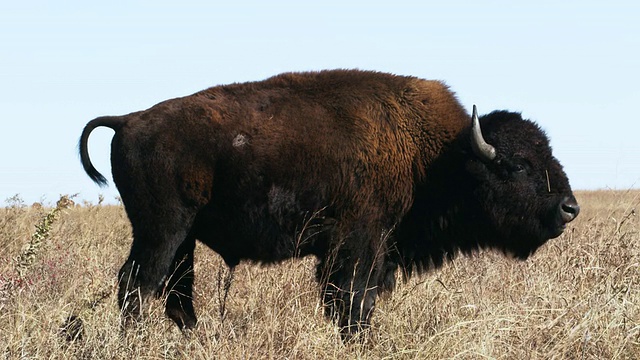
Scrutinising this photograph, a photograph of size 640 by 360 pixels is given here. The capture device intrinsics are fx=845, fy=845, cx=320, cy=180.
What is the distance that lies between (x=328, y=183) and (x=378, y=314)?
109 centimetres

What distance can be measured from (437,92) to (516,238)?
1.38m

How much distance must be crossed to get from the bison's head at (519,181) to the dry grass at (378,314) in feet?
1.60

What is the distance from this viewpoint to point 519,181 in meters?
6.75

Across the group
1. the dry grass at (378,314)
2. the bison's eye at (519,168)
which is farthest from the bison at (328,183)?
the dry grass at (378,314)

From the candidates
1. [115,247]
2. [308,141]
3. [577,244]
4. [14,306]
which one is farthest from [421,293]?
[115,247]

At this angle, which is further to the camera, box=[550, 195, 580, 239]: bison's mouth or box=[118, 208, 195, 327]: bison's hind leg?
box=[550, 195, 580, 239]: bison's mouth

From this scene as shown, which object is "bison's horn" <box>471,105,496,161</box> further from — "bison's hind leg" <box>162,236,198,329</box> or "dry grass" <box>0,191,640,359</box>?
"bison's hind leg" <box>162,236,198,329</box>

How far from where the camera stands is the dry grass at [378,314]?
16.5ft

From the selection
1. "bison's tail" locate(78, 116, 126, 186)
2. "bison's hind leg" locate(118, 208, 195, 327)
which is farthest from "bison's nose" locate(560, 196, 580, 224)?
"bison's tail" locate(78, 116, 126, 186)

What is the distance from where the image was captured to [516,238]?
6.95 metres

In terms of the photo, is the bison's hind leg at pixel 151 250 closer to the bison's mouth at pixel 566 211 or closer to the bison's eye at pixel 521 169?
the bison's eye at pixel 521 169

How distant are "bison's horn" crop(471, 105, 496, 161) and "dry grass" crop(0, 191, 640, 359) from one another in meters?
1.06

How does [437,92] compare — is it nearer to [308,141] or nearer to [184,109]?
[308,141]

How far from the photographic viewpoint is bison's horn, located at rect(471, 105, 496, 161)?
655 cm
